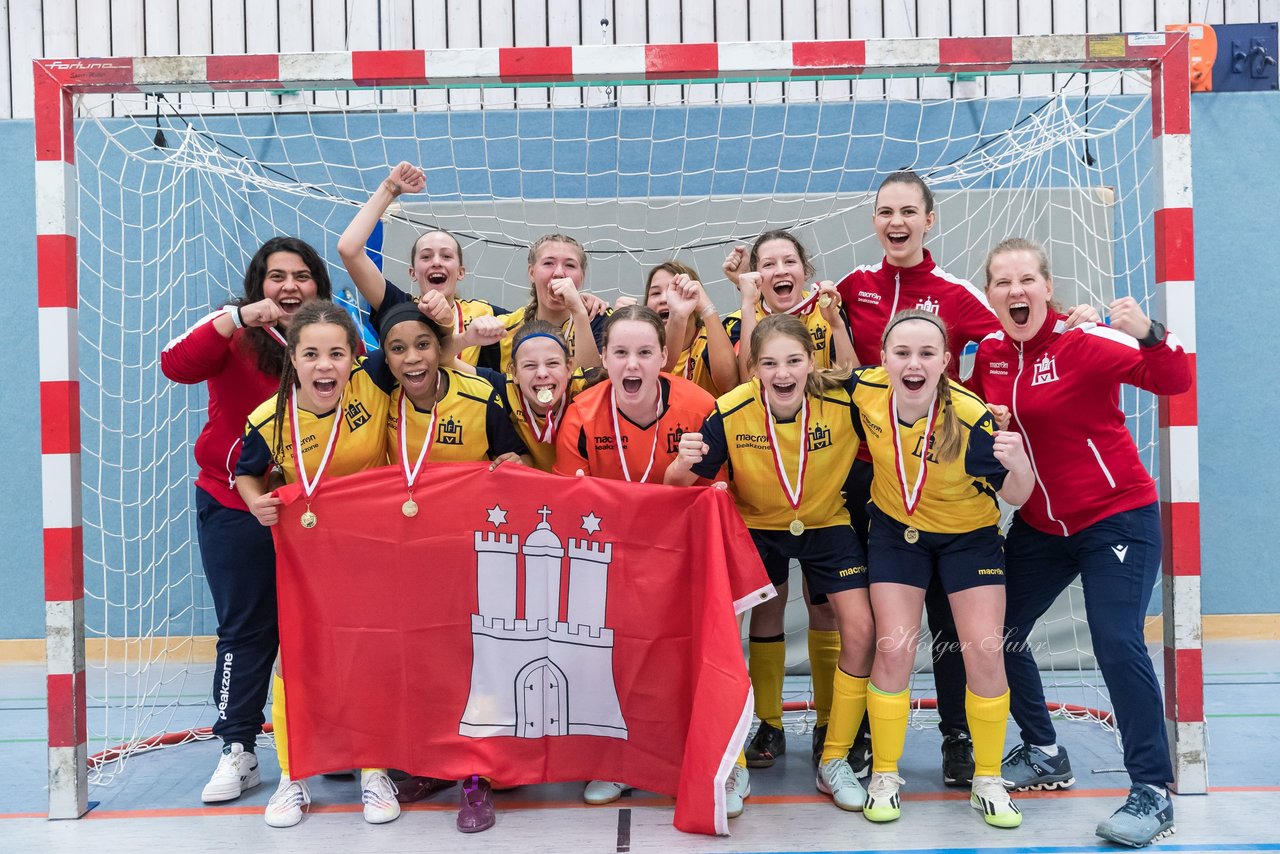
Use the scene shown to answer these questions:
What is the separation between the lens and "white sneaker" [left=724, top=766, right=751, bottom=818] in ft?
10.5

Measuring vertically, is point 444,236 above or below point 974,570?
above

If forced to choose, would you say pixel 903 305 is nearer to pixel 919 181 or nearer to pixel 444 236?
pixel 919 181

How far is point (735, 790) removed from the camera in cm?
328

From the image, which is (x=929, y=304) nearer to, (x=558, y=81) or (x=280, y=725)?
(x=558, y=81)

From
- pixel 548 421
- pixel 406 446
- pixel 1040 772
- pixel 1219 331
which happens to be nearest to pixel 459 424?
pixel 406 446

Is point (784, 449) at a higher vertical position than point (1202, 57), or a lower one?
lower

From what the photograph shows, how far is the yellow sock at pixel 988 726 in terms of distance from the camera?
124 inches

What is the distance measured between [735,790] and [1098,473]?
64.6 inches

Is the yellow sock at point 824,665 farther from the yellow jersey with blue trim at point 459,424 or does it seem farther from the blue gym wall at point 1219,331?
the blue gym wall at point 1219,331

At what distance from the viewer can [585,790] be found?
11.4ft

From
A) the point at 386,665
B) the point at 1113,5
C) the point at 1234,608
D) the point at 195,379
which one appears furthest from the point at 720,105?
the point at 1234,608

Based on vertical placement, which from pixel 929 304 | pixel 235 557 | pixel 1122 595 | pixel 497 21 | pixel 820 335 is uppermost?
pixel 497 21

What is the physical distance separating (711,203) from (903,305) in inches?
84.2

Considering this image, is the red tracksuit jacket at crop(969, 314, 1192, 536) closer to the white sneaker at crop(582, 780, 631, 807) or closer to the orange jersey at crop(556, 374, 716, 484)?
the orange jersey at crop(556, 374, 716, 484)
